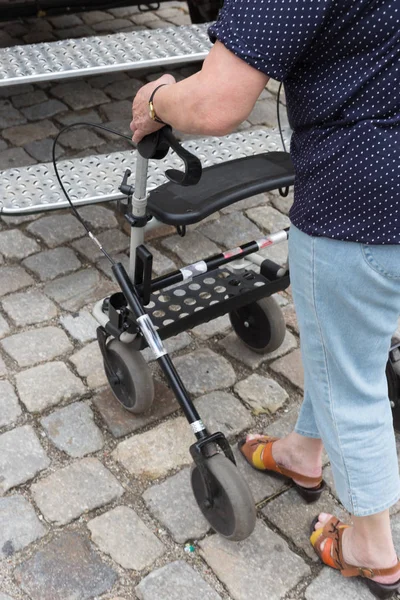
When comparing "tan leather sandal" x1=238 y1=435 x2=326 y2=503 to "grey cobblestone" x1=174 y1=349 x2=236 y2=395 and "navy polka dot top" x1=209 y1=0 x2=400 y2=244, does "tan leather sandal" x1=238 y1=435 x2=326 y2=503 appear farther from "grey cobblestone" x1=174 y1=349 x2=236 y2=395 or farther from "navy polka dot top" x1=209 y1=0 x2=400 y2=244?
"navy polka dot top" x1=209 y1=0 x2=400 y2=244

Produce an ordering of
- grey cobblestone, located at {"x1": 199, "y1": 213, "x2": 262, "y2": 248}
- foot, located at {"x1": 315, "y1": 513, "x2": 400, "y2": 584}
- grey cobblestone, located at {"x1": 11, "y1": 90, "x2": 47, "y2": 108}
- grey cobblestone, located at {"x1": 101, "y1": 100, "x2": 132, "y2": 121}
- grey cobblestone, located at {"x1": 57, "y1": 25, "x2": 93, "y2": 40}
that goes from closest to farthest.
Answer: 1. foot, located at {"x1": 315, "y1": 513, "x2": 400, "y2": 584}
2. grey cobblestone, located at {"x1": 199, "y1": 213, "x2": 262, "y2": 248}
3. grey cobblestone, located at {"x1": 101, "y1": 100, "x2": 132, "y2": 121}
4. grey cobblestone, located at {"x1": 11, "y1": 90, "x2": 47, "y2": 108}
5. grey cobblestone, located at {"x1": 57, "y1": 25, "x2": 93, "y2": 40}

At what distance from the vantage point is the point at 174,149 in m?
2.14

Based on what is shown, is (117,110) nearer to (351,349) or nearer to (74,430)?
(74,430)

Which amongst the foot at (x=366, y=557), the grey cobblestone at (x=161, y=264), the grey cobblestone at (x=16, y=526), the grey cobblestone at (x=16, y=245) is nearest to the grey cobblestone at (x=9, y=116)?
the grey cobblestone at (x=16, y=245)

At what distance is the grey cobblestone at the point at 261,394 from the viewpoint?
3021 mm

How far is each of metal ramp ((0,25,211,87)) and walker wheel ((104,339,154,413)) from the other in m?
1.51

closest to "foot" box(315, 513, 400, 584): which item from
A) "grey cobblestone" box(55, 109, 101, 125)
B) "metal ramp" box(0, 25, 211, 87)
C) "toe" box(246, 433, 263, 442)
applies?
"toe" box(246, 433, 263, 442)

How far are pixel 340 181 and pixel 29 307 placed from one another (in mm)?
1963

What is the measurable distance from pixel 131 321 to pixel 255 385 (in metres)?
0.67

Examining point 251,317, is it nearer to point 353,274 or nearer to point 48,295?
point 48,295

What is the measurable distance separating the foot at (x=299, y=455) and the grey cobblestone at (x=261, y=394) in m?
0.37

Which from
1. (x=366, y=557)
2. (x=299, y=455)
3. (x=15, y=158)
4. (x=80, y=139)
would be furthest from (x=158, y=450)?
(x=80, y=139)

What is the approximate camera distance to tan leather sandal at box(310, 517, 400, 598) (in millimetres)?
2322

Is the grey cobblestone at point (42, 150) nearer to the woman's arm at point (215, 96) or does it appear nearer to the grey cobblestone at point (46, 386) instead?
the grey cobblestone at point (46, 386)
